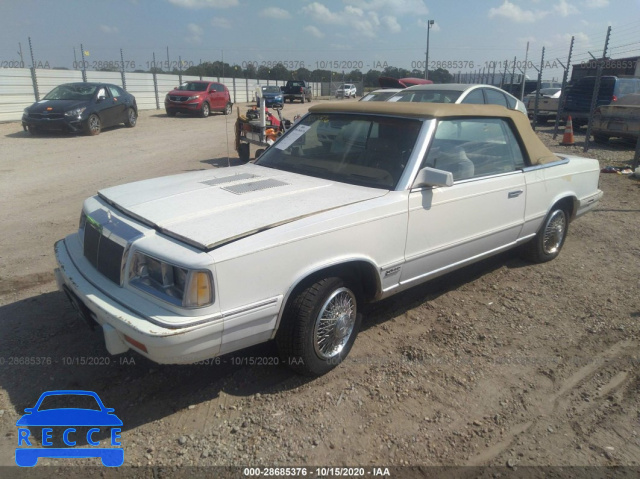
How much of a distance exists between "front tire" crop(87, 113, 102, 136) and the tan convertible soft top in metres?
12.3

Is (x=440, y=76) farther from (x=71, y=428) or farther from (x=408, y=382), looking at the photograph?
(x=71, y=428)

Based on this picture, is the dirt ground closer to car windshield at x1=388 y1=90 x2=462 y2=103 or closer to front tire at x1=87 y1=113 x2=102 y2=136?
car windshield at x1=388 y1=90 x2=462 y2=103

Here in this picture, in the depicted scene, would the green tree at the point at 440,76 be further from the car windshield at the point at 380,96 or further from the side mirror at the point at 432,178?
the side mirror at the point at 432,178

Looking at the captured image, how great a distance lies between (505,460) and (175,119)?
2094 cm

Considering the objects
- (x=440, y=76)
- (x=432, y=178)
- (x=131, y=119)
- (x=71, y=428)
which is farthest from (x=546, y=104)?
(x=71, y=428)

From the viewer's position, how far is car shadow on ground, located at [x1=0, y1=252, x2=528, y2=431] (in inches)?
113

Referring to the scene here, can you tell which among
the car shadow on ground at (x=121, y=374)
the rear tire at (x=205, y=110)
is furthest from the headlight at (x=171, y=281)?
the rear tire at (x=205, y=110)

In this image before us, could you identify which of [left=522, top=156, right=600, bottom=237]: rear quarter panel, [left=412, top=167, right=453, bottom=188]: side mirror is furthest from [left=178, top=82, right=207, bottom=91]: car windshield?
[left=412, top=167, right=453, bottom=188]: side mirror

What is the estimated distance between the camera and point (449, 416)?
284cm

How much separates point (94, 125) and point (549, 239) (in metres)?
13.8

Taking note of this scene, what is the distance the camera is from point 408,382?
3.14 m

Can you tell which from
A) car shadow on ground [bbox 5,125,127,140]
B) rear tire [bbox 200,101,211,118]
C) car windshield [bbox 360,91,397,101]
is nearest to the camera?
car windshield [bbox 360,91,397,101]

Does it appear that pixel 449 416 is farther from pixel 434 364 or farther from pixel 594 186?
pixel 594 186

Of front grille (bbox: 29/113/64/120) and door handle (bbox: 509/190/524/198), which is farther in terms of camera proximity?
front grille (bbox: 29/113/64/120)
